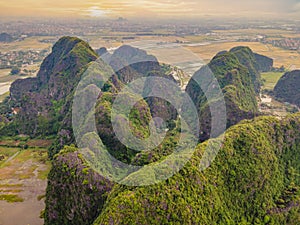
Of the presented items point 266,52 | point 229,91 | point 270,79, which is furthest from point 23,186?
point 266,52

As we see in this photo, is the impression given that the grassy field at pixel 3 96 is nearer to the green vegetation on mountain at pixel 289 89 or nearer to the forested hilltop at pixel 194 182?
the forested hilltop at pixel 194 182

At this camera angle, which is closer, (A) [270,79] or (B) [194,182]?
(B) [194,182]

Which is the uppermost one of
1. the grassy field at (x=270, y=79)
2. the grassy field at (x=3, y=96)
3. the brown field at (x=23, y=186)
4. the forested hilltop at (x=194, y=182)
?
the forested hilltop at (x=194, y=182)

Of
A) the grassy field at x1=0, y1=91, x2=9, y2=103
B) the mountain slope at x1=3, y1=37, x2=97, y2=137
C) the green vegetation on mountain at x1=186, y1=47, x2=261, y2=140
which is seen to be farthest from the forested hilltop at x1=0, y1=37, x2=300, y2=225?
the grassy field at x1=0, y1=91, x2=9, y2=103

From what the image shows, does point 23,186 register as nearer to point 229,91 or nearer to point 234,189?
point 234,189

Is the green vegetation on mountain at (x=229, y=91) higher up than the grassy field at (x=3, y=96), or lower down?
higher up

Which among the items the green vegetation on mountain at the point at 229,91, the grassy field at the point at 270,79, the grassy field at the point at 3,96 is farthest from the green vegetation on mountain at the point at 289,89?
the grassy field at the point at 3,96
